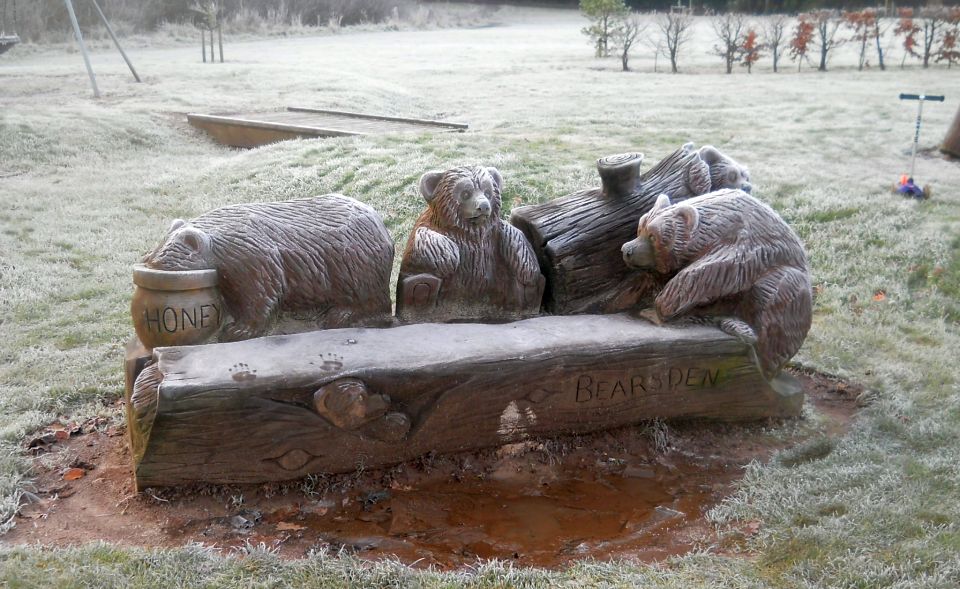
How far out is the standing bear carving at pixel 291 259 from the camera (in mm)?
2904

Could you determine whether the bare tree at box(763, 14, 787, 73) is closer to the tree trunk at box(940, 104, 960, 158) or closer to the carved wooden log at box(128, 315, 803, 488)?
the tree trunk at box(940, 104, 960, 158)

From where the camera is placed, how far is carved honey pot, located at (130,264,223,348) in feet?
9.25

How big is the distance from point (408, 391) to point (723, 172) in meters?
1.93

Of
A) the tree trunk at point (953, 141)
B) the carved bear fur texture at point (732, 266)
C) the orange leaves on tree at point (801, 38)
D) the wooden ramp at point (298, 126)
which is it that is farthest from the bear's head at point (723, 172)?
the orange leaves on tree at point (801, 38)

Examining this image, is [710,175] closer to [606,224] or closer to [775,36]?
[606,224]

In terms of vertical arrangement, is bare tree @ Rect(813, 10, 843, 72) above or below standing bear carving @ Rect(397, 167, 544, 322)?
above

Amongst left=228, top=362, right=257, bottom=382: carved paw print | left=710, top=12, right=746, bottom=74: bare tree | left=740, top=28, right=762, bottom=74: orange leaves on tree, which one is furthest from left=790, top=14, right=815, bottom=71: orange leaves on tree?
left=228, top=362, right=257, bottom=382: carved paw print

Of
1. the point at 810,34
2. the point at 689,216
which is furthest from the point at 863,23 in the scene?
the point at 689,216

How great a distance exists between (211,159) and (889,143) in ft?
23.8

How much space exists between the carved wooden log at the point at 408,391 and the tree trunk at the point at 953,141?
5.99 metres

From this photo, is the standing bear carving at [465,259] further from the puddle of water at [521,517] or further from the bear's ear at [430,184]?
the puddle of water at [521,517]

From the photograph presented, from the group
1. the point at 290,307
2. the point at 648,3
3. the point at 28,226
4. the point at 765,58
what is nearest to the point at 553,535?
the point at 290,307

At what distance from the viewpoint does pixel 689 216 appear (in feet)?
10.5

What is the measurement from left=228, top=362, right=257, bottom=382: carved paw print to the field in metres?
0.57
